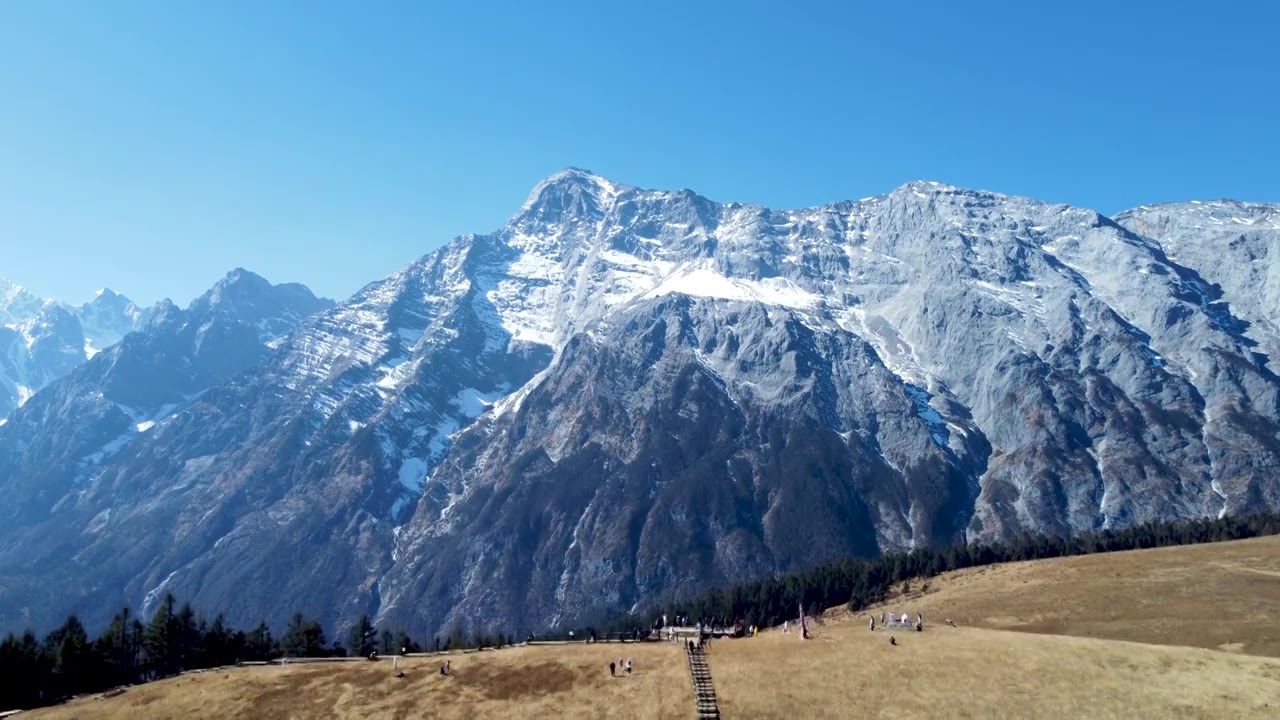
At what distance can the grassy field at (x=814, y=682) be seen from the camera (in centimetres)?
6875

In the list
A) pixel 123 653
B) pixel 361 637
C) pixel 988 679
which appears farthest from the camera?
pixel 361 637

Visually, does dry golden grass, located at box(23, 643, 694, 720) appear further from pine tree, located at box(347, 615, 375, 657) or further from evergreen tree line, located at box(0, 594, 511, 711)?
pine tree, located at box(347, 615, 375, 657)

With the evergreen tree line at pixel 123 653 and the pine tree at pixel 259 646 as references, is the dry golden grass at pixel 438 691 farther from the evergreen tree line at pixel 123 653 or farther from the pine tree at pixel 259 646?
the pine tree at pixel 259 646

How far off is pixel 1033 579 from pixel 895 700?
89.9 m

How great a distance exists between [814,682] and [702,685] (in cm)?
901

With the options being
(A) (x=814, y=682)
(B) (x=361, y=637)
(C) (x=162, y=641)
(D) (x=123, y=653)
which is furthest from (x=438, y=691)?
(B) (x=361, y=637)

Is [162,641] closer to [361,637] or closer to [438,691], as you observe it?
[361,637]

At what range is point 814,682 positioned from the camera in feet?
240

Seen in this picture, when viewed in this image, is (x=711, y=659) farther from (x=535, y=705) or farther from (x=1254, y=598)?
(x=1254, y=598)

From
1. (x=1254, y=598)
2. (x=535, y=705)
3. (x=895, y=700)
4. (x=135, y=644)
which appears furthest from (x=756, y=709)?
(x=135, y=644)

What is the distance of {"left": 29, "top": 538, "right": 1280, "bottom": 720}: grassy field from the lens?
6875cm

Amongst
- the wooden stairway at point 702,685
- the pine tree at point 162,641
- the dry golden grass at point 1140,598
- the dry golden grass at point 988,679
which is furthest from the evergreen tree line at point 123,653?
the dry golden grass at point 1140,598

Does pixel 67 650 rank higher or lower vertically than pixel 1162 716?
higher

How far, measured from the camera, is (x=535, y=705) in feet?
242
